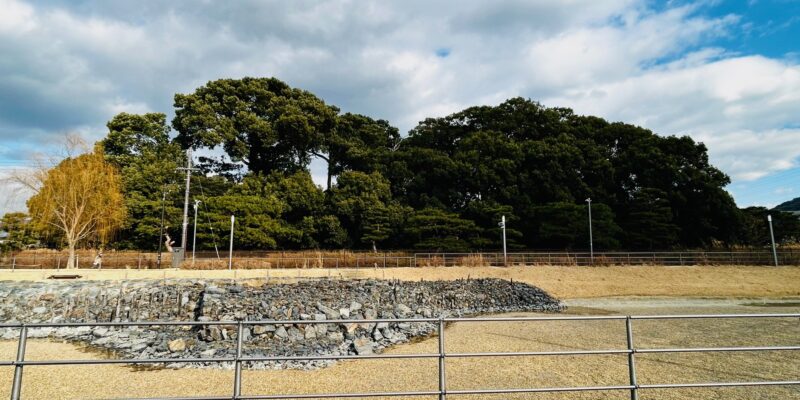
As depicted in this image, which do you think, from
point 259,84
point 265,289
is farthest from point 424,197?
point 265,289

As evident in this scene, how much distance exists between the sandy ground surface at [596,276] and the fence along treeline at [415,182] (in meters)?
8.82

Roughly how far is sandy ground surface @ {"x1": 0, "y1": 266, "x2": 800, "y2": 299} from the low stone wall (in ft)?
11.6

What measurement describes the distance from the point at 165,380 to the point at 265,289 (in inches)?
489

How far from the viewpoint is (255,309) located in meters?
16.2

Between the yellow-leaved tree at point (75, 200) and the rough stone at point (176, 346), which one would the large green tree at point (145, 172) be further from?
the rough stone at point (176, 346)

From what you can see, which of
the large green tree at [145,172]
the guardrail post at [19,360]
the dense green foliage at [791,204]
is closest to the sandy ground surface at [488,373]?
the guardrail post at [19,360]

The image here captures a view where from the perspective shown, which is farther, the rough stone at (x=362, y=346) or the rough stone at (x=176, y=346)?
the rough stone at (x=362, y=346)

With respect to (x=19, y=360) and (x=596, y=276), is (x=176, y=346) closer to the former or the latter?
(x=19, y=360)

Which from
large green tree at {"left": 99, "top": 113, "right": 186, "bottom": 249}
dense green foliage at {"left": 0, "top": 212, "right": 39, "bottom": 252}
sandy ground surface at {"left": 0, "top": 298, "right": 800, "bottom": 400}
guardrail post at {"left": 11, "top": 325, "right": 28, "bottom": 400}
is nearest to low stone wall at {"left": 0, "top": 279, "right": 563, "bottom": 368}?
sandy ground surface at {"left": 0, "top": 298, "right": 800, "bottom": 400}

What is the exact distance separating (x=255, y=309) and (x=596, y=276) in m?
23.0

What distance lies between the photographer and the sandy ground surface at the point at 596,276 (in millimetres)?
24844

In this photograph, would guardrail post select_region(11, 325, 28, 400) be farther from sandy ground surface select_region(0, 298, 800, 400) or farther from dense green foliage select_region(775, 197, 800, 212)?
dense green foliage select_region(775, 197, 800, 212)

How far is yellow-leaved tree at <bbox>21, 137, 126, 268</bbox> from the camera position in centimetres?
2802

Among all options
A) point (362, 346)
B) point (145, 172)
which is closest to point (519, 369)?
point (362, 346)
